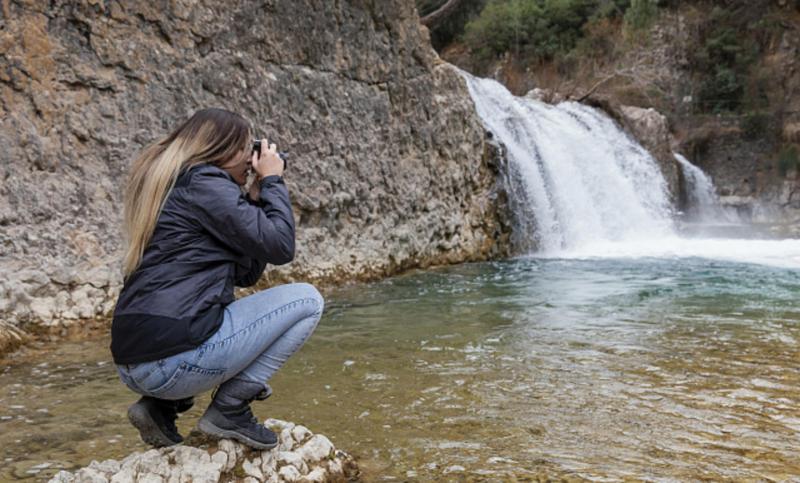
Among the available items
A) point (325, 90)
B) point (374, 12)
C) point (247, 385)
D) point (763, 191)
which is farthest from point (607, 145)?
point (247, 385)

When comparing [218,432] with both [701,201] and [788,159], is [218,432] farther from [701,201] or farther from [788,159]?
[788,159]

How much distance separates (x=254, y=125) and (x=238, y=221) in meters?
5.00

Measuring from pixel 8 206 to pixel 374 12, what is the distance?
5.14 meters

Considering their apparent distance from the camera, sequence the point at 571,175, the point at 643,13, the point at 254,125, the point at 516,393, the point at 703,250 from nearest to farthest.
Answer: the point at 516,393
the point at 254,125
the point at 703,250
the point at 571,175
the point at 643,13

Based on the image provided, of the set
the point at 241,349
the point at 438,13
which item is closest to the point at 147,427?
the point at 241,349

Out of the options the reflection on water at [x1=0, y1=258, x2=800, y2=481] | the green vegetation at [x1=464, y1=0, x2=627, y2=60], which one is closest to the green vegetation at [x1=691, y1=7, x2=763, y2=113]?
the green vegetation at [x1=464, y1=0, x2=627, y2=60]

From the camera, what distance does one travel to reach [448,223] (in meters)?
9.59

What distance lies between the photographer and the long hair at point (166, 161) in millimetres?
2113

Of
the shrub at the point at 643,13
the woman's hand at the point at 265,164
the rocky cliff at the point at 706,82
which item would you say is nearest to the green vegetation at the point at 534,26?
the rocky cliff at the point at 706,82

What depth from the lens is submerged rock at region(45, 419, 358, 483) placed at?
224cm

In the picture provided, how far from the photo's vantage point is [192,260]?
6.88 ft

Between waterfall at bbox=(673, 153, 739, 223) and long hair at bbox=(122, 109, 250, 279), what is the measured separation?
16.6 metres

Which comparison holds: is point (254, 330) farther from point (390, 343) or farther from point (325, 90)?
point (325, 90)

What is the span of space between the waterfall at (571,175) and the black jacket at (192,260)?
8817 millimetres
